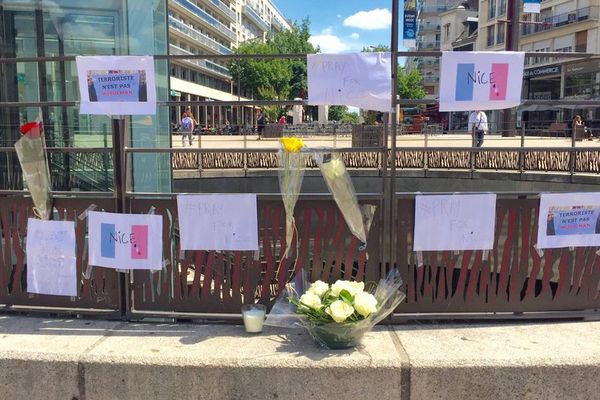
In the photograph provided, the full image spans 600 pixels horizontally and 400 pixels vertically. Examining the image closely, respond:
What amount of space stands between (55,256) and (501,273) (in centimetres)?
316

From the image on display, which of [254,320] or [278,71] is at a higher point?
[278,71]

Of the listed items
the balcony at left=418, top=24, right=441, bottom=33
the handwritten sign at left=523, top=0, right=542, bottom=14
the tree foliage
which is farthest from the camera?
the balcony at left=418, top=24, right=441, bottom=33

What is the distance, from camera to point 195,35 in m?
58.8

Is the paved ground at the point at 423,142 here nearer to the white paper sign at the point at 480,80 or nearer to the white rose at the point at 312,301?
the white paper sign at the point at 480,80

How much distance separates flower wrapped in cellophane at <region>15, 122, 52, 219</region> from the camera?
364cm

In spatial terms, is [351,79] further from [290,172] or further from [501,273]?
[501,273]

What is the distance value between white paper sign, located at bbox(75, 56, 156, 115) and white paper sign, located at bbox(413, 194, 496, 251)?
6.62 ft

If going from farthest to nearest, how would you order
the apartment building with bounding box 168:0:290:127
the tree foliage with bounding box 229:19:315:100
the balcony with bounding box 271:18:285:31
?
the balcony with bounding box 271:18:285:31 → the apartment building with bounding box 168:0:290:127 → the tree foliage with bounding box 229:19:315:100

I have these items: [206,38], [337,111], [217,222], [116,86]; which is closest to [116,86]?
[116,86]

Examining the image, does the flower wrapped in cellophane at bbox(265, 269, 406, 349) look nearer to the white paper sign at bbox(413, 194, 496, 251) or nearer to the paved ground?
the white paper sign at bbox(413, 194, 496, 251)

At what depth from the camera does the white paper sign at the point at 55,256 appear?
3684mm

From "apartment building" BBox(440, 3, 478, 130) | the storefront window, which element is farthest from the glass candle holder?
"apartment building" BBox(440, 3, 478, 130)

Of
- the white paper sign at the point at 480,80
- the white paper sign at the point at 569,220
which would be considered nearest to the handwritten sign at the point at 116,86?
the white paper sign at the point at 480,80

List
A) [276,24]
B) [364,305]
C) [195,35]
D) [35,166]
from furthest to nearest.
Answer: [276,24] < [195,35] < [35,166] < [364,305]
